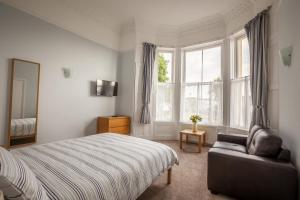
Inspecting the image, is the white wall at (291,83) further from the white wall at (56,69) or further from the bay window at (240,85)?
the white wall at (56,69)

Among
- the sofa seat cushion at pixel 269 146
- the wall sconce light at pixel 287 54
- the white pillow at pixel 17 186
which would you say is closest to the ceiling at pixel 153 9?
the wall sconce light at pixel 287 54

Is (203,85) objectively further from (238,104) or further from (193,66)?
(238,104)

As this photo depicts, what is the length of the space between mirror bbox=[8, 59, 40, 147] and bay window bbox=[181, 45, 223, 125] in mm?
3682

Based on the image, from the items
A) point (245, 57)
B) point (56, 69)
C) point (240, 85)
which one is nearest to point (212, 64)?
point (245, 57)

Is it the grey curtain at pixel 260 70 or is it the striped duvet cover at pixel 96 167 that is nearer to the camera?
the striped duvet cover at pixel 96 167

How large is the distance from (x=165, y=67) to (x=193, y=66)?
85cm

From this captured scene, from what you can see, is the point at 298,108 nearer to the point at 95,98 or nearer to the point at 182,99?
the point at 182,99

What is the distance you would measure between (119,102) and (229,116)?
311cm

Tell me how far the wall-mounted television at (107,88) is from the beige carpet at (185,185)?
264 cm

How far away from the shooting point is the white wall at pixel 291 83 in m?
1.81

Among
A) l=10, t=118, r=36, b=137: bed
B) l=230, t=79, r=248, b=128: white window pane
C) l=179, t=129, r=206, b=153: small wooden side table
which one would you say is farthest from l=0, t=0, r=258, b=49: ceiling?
l=179, t=129, r=206, b=153: small wooden side table

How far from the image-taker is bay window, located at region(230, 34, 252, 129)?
3.47 metres

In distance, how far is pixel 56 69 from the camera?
11.1ft

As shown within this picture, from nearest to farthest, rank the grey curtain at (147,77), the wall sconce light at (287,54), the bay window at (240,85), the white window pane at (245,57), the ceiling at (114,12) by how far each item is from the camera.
A: the wall sconce light at (287,54), the ceiling at (114,12), the bay window at (240,85), the white window pane at (245,57), the grey curtain at (147,77)
